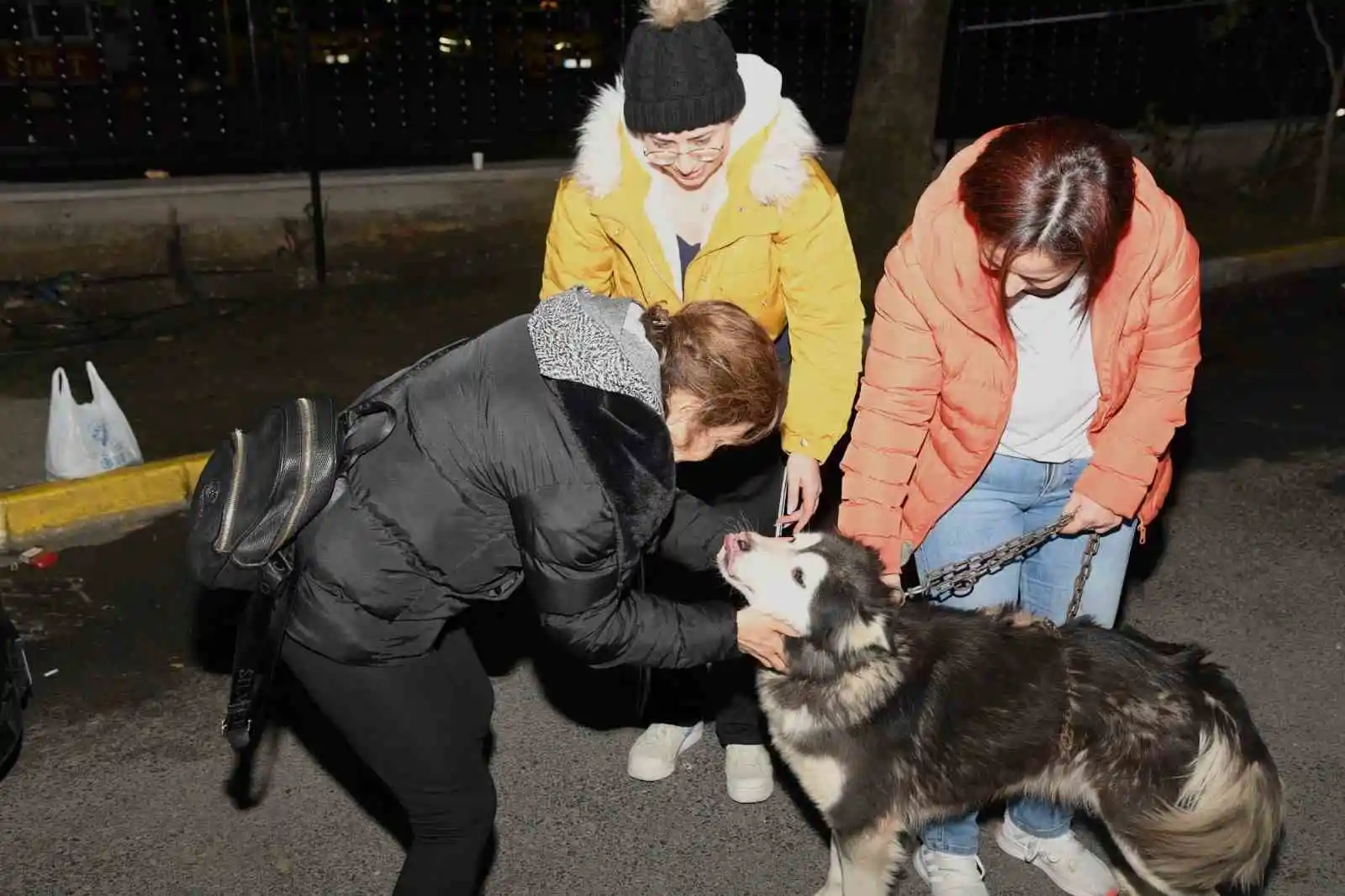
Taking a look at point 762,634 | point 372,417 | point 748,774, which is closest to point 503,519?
point 372,417

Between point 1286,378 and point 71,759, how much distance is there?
6894mm

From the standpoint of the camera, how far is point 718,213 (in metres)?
3.32

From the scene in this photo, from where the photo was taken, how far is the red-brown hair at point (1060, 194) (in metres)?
2.58

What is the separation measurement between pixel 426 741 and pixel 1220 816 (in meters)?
1.84

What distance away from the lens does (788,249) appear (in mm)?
3367

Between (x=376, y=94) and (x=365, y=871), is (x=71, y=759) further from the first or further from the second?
(x=376, y=94)

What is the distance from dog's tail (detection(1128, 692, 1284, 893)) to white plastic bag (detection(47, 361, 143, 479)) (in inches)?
188

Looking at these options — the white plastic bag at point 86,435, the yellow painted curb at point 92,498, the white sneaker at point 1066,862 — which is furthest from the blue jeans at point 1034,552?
the white plastic bag at point 86,435

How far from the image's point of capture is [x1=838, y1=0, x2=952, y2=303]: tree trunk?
8328mm

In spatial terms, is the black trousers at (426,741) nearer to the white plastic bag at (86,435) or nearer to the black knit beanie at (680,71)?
the black knit beanie at (680,71)

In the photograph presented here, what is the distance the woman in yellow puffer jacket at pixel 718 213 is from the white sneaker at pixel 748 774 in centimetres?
91

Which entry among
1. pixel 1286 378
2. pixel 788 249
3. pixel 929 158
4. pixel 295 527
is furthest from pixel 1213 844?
pixel 929 158

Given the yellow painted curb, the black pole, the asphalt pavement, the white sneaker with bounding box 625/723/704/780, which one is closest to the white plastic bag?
the yellow painted curb

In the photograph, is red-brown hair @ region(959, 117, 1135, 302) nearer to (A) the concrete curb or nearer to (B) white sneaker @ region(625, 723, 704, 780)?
(B) white sneaker @ region(625, 723, 704, 780)
